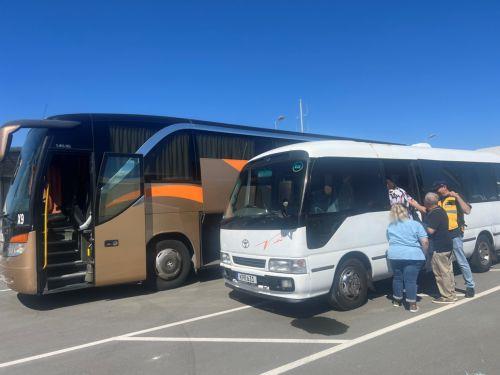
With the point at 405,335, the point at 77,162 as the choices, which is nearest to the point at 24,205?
the point at 77,162

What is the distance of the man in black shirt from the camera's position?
6574 millimetres

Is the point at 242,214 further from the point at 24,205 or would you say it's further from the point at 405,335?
the point at 24,205

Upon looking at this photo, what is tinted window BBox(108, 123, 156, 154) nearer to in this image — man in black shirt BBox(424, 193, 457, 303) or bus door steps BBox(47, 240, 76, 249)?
bus door steps BBox(47, 240, 76, 249)

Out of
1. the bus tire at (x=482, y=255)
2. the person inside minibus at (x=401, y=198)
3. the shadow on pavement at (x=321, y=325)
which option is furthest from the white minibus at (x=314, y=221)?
the bus tire at (x=482, y=255)

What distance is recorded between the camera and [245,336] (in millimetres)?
5266

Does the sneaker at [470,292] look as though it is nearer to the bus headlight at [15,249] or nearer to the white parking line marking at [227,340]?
the white parking line marking at [227,340]

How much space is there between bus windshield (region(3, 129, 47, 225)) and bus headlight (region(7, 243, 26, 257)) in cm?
39

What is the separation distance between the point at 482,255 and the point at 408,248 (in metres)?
3.95

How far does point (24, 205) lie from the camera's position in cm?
693

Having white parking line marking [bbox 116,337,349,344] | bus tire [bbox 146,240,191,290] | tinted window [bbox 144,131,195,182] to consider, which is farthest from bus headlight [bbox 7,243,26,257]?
white parking line marking [bbox 116,337,349,344]

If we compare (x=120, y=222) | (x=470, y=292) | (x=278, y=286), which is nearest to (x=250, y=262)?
(x=278, y=286)

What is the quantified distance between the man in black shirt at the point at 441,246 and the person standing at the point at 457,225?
1.03ft

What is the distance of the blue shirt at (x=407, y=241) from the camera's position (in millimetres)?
6008

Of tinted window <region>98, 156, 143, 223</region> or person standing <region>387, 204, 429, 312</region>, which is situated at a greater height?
tinted window <region>98, 156, 143, 223</region>
